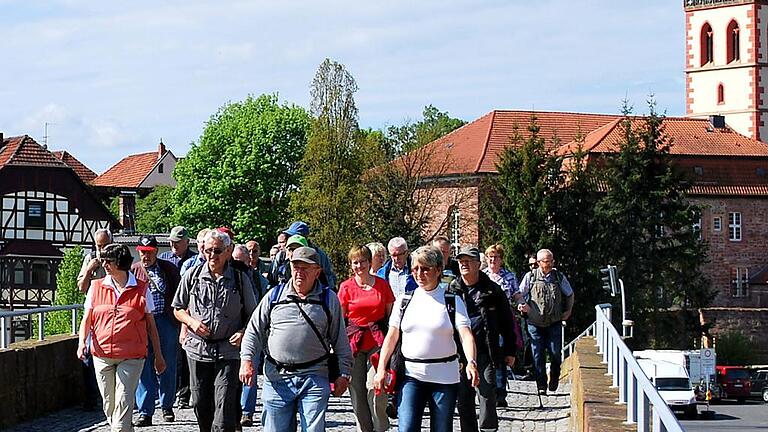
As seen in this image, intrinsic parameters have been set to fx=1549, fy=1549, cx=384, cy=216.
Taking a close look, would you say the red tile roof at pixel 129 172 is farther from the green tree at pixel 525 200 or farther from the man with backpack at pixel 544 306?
the man with backpack at pixel 544 306

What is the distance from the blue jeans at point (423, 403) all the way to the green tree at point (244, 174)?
72889 millimetres

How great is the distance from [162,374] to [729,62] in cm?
10538

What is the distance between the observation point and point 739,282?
93.6 metres

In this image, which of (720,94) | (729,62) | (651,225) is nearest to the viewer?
(651,225)

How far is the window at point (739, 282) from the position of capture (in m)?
93.4

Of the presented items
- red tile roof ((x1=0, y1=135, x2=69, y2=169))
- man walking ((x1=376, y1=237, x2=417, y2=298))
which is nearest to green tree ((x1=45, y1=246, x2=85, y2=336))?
red tile roof ((x1=0, y1=135, x2=69, y2=169))

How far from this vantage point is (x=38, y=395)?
15.2 meters

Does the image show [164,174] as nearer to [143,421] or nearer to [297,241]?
[143,421]

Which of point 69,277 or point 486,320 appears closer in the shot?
point 486,320

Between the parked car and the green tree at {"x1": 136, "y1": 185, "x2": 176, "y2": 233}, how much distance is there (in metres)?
38.2

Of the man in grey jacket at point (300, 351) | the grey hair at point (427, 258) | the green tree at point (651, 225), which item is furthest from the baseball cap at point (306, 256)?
the green tree at point (651, 225)

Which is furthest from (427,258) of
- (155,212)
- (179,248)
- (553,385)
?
(155,212)

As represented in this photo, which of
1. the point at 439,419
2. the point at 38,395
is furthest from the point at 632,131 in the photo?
the point at 439,419

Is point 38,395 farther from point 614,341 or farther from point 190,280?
point 614,341
